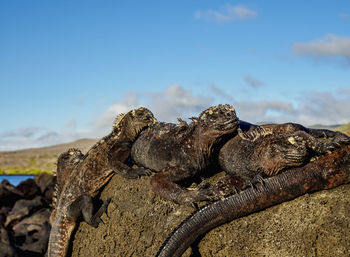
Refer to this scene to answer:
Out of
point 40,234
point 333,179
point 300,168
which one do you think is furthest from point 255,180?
point 40,234

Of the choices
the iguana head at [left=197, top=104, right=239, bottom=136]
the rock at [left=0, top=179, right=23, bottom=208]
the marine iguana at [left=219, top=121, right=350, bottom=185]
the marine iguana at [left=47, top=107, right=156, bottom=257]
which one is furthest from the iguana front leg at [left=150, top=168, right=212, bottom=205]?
the rock at [left=0, top=179, right=23, bottom=208]

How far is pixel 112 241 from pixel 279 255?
6.39ft

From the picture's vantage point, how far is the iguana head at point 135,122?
6.50 meters

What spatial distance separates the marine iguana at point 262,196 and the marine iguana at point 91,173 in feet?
5.67

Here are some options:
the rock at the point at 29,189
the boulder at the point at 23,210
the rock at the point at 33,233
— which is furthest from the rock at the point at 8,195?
the rock at the point at 33,233

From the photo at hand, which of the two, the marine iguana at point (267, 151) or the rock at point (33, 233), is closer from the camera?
the marine iguana at point (267, 151)

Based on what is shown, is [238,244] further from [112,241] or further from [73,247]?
[73,247]

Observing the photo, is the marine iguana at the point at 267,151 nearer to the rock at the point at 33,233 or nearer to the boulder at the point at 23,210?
the rock at the point at 33,233

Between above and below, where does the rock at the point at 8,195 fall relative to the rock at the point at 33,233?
above

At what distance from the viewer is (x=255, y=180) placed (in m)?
4.68

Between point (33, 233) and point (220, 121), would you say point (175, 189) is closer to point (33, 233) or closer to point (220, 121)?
point (220, 121)

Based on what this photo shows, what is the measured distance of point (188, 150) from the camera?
527 centimetres

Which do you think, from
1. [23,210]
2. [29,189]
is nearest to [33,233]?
[23,210]

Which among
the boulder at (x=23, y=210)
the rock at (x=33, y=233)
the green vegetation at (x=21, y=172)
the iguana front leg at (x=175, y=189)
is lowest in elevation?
the iguana front leg at (x=175, y=189)
